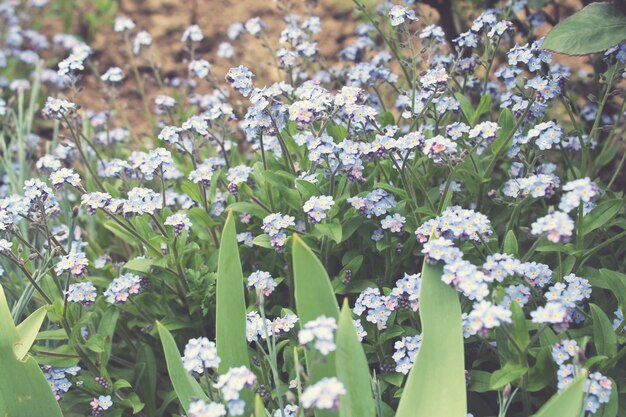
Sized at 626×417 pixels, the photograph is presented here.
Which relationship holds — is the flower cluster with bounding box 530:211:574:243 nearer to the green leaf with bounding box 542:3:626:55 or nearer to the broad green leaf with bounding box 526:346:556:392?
the broad green leaf with bounding box 526:346:556:392

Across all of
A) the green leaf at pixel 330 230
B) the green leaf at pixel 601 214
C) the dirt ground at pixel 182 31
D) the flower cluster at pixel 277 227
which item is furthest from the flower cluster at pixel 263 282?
the dirt ground at pixel 182 31

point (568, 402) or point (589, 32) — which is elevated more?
point (589, 32)

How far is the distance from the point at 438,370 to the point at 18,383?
4.34 ft

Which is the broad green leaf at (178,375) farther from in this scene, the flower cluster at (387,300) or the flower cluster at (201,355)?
the flower cluster at (387,300)

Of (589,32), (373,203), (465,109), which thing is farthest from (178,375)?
(589,32)

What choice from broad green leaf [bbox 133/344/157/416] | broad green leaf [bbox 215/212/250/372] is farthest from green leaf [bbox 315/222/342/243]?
broad green leaf [bbox 133/344/157/416]

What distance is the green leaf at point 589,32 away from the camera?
108 inches

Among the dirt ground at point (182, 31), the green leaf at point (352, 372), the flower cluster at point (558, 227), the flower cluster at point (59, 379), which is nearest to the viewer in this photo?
→ the flower cluster at point (558, 227)

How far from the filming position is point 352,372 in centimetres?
218

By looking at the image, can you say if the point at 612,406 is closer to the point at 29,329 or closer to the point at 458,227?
the point at 458,227

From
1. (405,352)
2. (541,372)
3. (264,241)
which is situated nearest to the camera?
(541,372)

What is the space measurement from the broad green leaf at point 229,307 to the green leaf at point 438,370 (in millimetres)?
555

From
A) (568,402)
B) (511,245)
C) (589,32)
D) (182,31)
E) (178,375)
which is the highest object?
(182,31)

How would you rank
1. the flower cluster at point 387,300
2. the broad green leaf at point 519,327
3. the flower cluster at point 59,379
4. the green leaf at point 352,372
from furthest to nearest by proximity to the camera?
the flower cluster at point 59,379, the flower cluster at point 387,300, the broad green leaf at point 519,327, the green leaf at point 352,372
